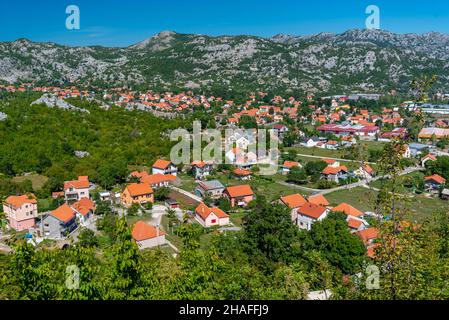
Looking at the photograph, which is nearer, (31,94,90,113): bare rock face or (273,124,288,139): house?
(31,94,90,113): bare rock face

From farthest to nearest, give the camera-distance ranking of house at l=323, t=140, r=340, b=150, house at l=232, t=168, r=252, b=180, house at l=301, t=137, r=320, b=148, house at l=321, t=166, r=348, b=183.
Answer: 1. house at l=301, t=137, r=320, b=148
2. house at l=323, t=140, r=340, b=150
3. house at l=232, t=168, r=252, b=180
4. house at l=321, t=166, r=348, b=183

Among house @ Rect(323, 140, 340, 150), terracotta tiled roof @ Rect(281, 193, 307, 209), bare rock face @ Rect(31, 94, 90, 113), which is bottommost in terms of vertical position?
terracotta tiled roof @ Rect(281, 193, 307, 209)

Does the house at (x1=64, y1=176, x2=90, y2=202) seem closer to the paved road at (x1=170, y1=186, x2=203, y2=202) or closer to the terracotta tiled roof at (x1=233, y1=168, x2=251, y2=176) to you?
the paved road at (x1=170, y1=186, x2=203, y2=202)

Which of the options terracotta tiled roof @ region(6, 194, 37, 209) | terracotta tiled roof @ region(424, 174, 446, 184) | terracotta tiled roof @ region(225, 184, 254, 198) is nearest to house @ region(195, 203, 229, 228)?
terracotta tiled roof @ region(225, 184, 254, 198)

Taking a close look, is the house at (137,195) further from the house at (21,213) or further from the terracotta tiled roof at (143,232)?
the terracotta tiled roof at (143,232)

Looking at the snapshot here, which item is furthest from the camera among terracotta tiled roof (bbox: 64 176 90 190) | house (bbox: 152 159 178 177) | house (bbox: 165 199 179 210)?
house (bbox: 152 159 178 177)

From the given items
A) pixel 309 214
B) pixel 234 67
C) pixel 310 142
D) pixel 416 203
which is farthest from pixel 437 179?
pixel 234 67
